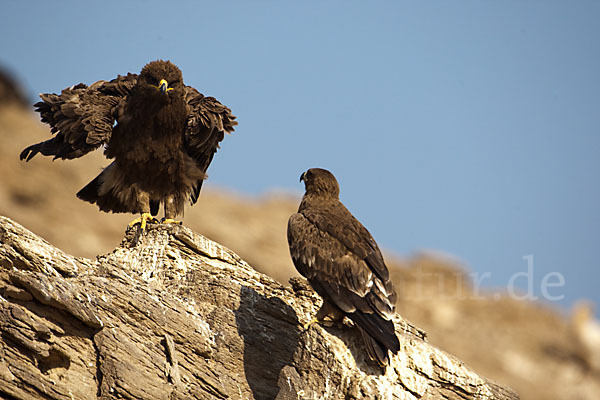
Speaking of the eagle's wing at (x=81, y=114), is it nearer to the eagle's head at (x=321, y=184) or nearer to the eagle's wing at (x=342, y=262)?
the eagle's head at (x=321, y=184)

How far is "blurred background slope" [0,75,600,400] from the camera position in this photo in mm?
23141

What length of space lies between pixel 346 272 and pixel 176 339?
176 cm

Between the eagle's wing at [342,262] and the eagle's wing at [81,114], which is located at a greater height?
the eagle's wing at [81,114]

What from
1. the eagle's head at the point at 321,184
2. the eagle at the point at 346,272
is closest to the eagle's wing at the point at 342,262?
the eagle at the point at 346,272

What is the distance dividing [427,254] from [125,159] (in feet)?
82.6

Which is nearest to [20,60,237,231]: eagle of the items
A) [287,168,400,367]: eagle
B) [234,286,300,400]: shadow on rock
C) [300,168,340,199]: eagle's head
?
[300,168,340,199]: eagle's head

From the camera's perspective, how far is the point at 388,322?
7.01 metres

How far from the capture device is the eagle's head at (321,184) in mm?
8742

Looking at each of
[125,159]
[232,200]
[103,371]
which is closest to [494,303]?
[232,200]

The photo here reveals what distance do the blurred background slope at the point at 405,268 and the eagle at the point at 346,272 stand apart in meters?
14.2

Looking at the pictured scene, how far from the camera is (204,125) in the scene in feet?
31.6

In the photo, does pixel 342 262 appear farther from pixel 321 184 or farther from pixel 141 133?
pixel 141 133

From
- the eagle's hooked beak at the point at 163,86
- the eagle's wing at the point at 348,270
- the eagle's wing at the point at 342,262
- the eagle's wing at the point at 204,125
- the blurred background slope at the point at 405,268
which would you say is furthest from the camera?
the blurred background slope at the point at 405,268

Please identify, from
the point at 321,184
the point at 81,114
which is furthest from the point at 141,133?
the point at 321,184
